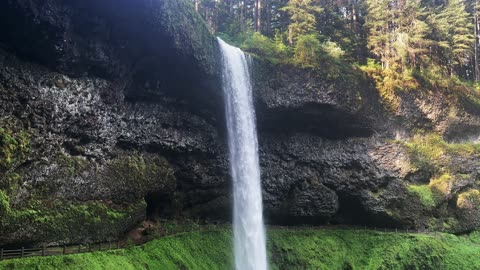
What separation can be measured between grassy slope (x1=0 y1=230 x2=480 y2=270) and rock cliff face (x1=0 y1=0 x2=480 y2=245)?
1548 millimetres

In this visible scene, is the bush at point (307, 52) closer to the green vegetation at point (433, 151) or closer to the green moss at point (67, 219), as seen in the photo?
the green vegetation at point (433, 151)

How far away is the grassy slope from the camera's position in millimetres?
24547

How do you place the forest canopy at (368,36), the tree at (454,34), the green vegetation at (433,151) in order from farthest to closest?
1. the tree at (454,34)
2. the green vegetation at (433,151)
3. the forest canopy at (368,36)

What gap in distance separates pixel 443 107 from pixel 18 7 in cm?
3078

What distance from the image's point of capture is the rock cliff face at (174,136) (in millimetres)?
18344

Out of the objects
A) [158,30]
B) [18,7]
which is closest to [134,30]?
[158,30]

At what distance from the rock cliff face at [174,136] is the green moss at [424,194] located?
8cm

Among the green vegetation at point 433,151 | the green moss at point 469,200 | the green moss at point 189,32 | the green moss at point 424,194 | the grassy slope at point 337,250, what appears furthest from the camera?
the green vegetation at point 433,151

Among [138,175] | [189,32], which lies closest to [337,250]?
[138,175]

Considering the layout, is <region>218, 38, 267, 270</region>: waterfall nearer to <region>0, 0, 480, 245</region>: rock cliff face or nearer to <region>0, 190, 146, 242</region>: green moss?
<region>0, 0, 480, 245</region>: rock cliff face

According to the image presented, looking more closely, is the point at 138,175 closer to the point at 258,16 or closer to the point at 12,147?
the point at 12,147

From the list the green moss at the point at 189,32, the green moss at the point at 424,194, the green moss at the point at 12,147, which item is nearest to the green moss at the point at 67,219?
the green moss at the point at 12,147

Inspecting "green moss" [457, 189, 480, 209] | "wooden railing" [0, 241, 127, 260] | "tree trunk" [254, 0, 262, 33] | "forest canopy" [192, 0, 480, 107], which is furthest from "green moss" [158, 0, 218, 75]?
"green moss" [457, 189, 480, 209]

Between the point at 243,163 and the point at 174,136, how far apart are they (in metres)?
4.82
